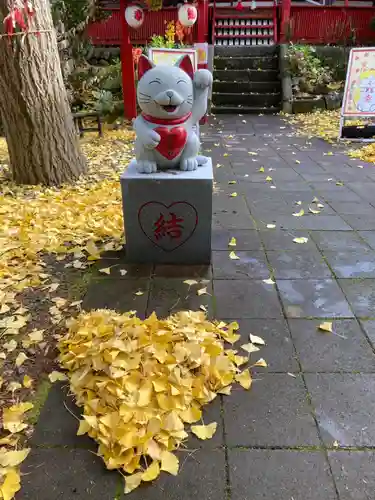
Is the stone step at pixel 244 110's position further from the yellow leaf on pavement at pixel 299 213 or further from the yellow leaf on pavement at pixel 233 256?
the yellow leaf on pavement at pixel 233 256

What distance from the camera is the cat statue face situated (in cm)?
314

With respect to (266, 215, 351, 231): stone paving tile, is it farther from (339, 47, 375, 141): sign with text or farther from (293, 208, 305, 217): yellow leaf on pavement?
(339, 47, 375, 141): sign with text

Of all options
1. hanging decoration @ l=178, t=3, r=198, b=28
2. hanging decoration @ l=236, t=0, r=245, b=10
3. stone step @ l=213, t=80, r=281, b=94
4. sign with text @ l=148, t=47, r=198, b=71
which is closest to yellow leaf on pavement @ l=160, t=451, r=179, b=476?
sign with text @ l=148, t=47, r=198, b=71

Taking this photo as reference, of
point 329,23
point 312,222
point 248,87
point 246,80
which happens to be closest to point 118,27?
point 246,80

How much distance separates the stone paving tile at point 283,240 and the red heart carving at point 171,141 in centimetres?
123

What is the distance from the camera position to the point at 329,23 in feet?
44.8

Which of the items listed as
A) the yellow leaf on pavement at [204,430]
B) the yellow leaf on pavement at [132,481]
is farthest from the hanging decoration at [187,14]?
the yellow leaf on pavement at [132,481]

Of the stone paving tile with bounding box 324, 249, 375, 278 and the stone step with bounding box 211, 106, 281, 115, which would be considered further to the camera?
the stone step with bounding box 211, 106, 281, 115

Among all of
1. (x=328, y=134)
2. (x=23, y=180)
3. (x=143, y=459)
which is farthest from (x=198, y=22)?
(x=143, y=459)

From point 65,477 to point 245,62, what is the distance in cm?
1269

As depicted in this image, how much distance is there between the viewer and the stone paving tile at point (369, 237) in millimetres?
3984

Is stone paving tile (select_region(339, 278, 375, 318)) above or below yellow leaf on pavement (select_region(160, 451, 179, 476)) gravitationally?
below

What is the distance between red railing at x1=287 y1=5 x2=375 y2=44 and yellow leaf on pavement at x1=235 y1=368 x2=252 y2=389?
1366 centimetres

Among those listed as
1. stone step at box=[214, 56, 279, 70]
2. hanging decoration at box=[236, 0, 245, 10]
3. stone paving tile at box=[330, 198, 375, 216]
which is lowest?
stone paving tile at box=[330, 198, 375, 216]
